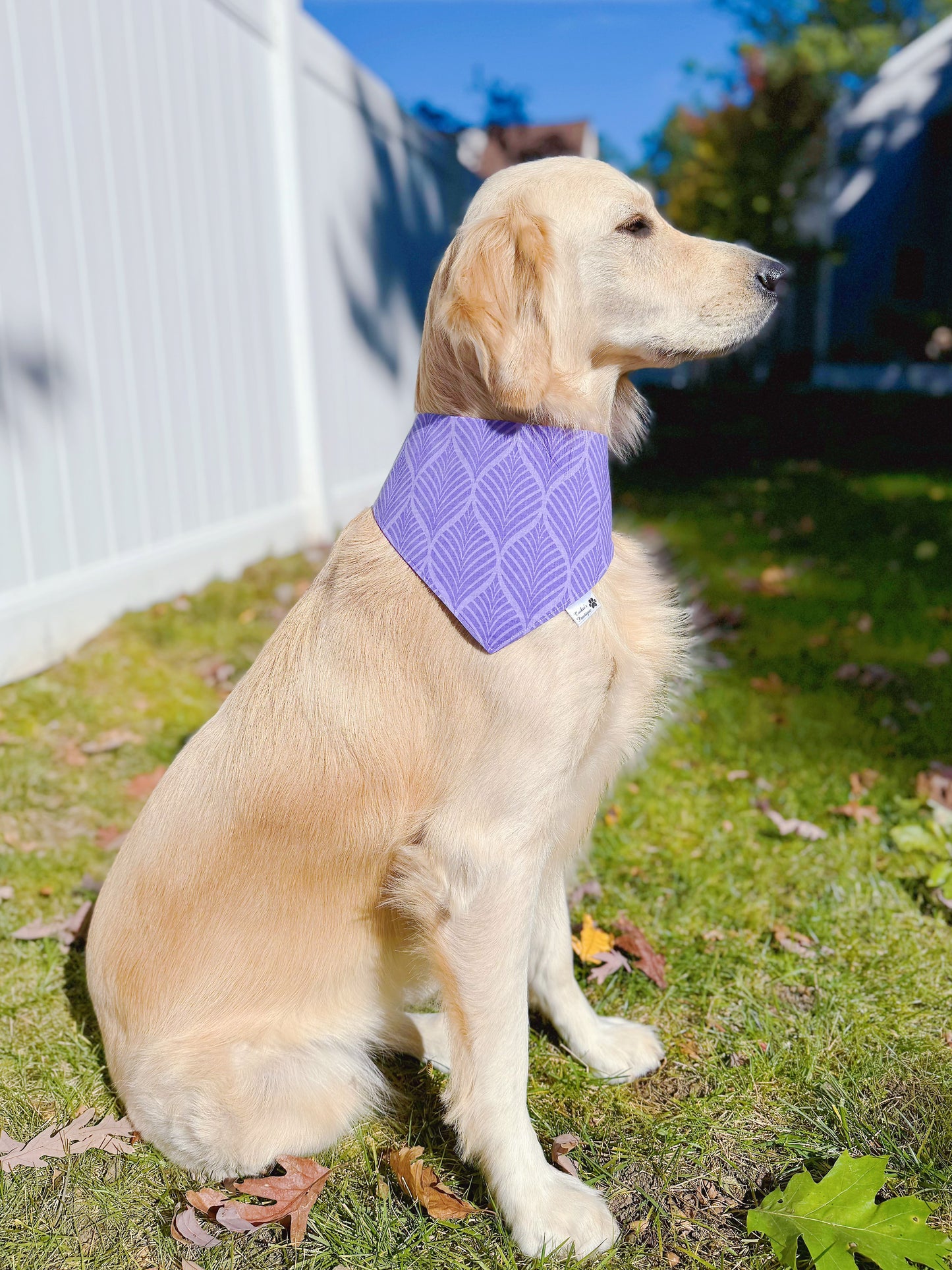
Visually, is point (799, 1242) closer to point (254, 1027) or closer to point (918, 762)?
point (254, 1027)

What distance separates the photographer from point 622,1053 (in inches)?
81.2

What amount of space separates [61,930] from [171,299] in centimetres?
338

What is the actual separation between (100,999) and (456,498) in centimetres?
121

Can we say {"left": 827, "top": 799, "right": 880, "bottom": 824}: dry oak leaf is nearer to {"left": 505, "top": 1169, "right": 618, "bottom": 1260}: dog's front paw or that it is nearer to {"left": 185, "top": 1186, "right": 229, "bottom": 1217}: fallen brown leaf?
{"left": 505, "top": 1169, "right": 618, "bottom": 1260}: dog's front paw

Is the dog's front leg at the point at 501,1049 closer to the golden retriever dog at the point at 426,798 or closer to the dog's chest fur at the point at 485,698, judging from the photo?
the golden retriever dog at the point at 426,798

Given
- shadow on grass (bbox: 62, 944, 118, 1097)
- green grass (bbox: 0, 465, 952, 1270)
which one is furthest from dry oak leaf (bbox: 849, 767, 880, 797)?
shadow on grass (bbox: 62, 944, 118, 1097)

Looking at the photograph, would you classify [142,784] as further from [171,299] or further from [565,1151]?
[171,299]

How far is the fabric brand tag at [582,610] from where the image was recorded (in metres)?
1.66

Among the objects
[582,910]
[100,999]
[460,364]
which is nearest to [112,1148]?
[100,999]

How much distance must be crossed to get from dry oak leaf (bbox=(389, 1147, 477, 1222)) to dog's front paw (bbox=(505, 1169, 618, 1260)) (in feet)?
0.39

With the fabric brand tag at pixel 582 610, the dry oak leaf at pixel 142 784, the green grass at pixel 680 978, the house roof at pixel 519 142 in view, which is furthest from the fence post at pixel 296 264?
the house roof at pixel 519 142

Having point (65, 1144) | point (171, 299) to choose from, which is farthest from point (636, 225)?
point (171, 299)

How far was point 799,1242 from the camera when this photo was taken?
1666 millimetres

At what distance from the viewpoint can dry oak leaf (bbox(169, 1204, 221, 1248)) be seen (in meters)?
1.66
